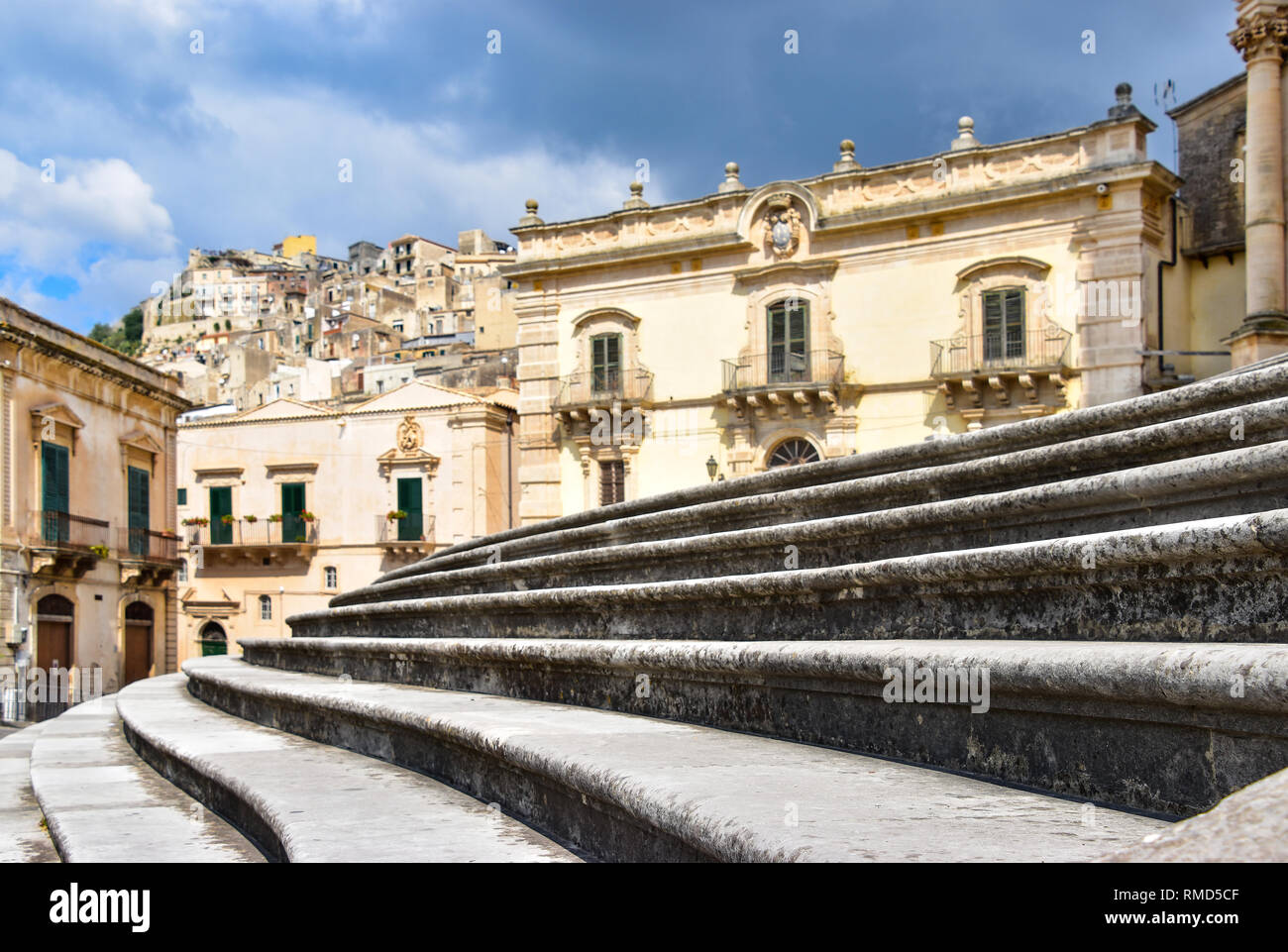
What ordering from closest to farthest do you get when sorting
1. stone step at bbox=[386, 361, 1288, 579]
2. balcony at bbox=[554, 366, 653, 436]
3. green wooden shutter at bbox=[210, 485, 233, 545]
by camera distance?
1. stone step at bbox=[386, 361, 1288, 579]
2. balcony at bbox=[554, 366, 653, 436]
3. green wooden shutter at bbox=[210, 485, 233, 545]

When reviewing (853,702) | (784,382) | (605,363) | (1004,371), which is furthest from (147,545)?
(853,702)

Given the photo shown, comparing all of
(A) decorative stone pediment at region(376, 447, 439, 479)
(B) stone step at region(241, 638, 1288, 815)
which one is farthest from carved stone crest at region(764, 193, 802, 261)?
(B) stone step at region(241, 638, 1288, 815)

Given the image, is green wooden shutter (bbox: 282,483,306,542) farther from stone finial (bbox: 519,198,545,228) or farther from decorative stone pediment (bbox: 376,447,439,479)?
stone finial (bbox: 519,198,545,228)

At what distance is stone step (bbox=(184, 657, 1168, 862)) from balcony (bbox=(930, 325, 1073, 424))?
1948 centimetres

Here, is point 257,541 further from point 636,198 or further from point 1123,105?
point 1123,105

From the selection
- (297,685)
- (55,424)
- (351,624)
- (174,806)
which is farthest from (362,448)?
(174,806)

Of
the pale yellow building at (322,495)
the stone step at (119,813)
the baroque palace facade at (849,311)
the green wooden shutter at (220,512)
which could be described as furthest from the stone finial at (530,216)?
the stone step at (119,813)

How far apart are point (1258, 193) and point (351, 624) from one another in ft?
49.4

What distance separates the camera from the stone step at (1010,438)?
579 centimetres

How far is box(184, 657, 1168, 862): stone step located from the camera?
264 cm

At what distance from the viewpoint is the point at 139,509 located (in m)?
28.8

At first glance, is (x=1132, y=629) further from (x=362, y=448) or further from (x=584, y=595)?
(x=362, y=448)

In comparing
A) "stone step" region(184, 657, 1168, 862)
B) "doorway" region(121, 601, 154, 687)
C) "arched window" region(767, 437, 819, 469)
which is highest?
"arched window" region(767, 437, 819, 469)

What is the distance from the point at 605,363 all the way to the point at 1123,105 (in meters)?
12.6
